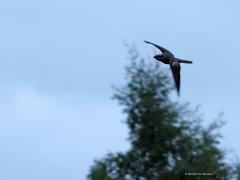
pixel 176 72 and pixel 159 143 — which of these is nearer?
pixel 176 72

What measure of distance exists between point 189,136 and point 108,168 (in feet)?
10.3

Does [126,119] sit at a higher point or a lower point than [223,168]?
higher

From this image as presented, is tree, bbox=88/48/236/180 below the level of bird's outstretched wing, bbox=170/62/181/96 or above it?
above

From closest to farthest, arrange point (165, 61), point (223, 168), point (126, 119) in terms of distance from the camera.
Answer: point (165, 61)
point (223, 168)
point (126, 119)

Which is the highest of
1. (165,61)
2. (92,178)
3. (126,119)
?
(126,119)

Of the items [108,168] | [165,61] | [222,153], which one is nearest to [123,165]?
[108,168]

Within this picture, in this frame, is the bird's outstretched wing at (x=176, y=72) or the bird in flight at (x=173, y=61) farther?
the bird in flight at (x=173, y=61)

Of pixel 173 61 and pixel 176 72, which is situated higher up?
pixel 173 61

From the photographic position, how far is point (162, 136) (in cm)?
4944

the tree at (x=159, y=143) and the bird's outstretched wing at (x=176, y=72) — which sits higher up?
the tree at (x=159, y=143)

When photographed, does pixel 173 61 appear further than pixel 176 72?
Yes

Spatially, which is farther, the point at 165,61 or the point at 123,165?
the point at 123,165

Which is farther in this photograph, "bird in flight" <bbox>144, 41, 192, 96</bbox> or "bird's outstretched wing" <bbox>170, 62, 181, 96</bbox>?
"bird in flight" <bbox>144, 41, 192, 96</bbox>

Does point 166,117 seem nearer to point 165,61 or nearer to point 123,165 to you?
point 123,165
